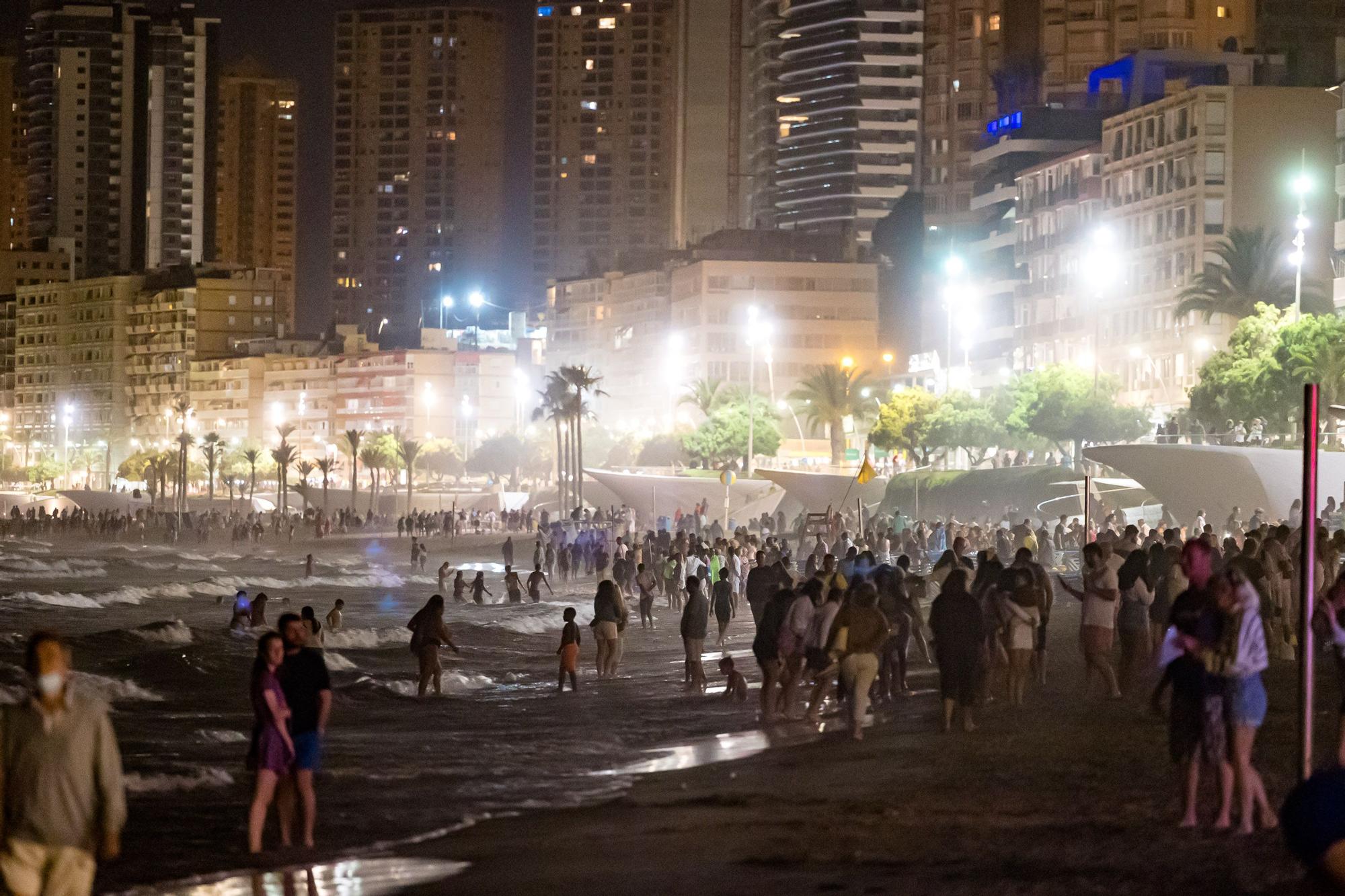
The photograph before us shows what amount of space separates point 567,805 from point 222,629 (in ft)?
72.0

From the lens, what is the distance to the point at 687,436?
9838 centimetres

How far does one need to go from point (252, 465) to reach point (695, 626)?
11681 cm

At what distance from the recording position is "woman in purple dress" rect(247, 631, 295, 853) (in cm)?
1042

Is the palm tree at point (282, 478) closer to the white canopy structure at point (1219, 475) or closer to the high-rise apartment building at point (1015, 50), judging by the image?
the high-rise apartment building at point (1015, 50)

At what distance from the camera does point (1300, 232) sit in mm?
54031

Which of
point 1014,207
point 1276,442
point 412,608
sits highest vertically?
point 1014,207

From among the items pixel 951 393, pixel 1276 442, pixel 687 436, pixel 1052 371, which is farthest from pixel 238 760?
pixel 687 436

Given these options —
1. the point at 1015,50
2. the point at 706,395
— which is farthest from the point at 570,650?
the point at 1015,50

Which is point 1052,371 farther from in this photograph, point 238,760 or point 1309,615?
point 1309,615

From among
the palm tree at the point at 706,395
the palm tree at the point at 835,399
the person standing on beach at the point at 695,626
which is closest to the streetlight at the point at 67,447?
the palm tree at the point at 706,395

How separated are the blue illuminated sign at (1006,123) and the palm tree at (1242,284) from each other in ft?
126

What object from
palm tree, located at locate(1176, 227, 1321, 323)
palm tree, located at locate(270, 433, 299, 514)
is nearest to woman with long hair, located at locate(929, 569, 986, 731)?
palm tree, located at locate(1176, 227, 1321, 323)

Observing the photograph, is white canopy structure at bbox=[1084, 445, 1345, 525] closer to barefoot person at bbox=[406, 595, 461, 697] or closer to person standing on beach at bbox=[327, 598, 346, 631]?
person standing on beach at bbox=[327, 598, 346, 631]

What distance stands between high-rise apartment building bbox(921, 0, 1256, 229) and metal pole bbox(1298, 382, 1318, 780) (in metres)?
101
